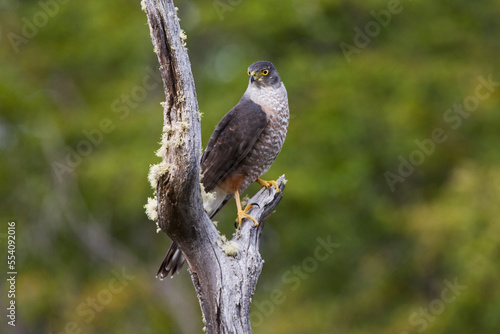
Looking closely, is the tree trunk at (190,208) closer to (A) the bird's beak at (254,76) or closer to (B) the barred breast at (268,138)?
(B) the barred breast at (268,138)

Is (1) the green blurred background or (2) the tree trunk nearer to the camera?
(2) the tree trunk

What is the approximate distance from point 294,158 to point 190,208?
8.21m

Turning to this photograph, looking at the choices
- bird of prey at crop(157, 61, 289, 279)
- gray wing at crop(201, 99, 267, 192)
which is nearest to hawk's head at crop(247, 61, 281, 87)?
bird of prey at crop(157, 61, 289, 279)

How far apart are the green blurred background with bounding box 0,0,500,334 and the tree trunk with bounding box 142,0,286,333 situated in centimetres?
642

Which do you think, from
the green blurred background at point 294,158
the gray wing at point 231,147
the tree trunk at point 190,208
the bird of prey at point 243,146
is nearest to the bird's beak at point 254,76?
the bird of prey at point 243,146

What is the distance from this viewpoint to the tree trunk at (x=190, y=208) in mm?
4211

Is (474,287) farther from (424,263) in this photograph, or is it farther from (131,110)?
(131,110)

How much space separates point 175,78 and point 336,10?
1025 centimetres

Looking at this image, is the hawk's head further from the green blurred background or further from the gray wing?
the green blurred background

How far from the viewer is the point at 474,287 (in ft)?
33.7

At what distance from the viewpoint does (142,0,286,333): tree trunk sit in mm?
4211

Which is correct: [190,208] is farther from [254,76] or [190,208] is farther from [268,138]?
[254,76]

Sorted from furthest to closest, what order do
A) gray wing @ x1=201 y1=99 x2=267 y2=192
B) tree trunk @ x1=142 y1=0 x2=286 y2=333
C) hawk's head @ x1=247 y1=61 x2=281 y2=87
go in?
hawk's head @ x1=247 y1=61 x2=281 y2=87, gray wing @ x1=201 y1=99 x2=267 y2=192, tree trunk @ x1=142 y1=0 x2=286 y2=333

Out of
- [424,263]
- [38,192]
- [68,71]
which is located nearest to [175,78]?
[424,263]
